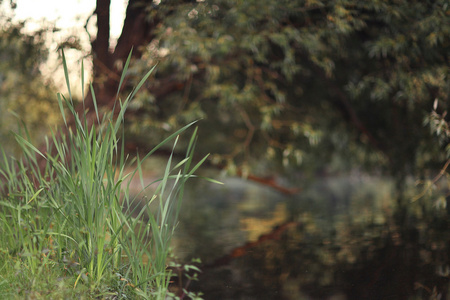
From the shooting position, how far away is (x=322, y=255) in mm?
6348

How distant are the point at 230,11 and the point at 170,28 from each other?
4.46 feet

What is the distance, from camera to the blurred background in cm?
565

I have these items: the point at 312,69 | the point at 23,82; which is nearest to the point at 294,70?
the point at 312,69

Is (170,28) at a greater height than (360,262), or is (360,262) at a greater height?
(170,28)

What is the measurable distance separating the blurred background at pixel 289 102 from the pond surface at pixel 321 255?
0.03 meters

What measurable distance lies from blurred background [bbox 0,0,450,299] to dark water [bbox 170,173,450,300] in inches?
1.0

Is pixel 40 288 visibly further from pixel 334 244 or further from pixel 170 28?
pixel 170 28

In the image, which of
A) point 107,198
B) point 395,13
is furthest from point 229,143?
point 107,198

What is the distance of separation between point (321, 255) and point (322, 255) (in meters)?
0.01

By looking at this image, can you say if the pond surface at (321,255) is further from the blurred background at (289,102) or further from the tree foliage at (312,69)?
the tree foliage at (312,69)

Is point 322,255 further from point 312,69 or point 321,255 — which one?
point 312,69

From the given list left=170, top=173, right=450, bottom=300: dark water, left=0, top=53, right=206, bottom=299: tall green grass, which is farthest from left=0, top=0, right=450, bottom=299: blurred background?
left=0, top=53, right=206, bottom=299: tall green grass

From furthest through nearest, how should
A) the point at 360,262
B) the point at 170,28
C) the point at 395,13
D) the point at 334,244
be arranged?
1. the point at 170,28
2. the point at 334,244
3. the point at 395,13
4. the point at 360,262

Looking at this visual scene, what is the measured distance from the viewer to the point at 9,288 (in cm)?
306
